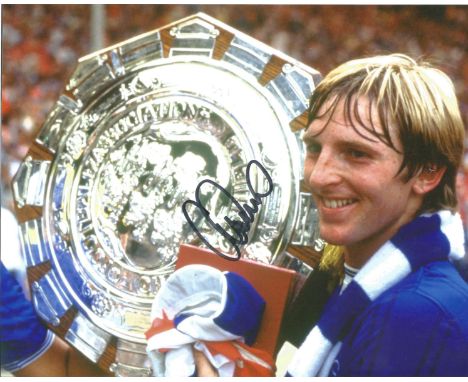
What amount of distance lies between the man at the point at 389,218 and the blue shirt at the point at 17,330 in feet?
1.63

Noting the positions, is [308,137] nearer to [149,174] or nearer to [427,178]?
[427,178]

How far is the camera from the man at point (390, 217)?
1.05 m

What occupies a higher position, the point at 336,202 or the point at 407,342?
the point at 336,202

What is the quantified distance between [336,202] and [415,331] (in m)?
0.22

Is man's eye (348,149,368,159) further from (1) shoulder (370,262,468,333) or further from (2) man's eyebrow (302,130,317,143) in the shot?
(1) shoulder (370,262,468,333)

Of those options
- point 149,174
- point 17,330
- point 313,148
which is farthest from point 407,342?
point 17,330

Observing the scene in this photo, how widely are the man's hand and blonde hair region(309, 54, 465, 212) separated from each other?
0.41 metres

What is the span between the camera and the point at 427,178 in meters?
1.13

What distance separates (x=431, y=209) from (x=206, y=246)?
368 mm

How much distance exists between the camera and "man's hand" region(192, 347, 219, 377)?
1229mm
